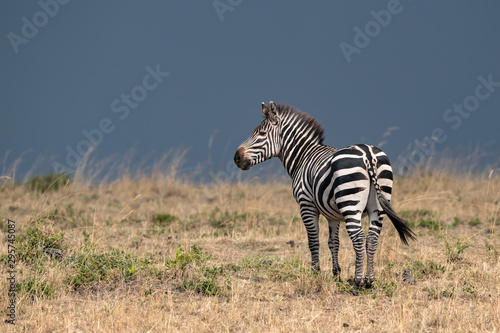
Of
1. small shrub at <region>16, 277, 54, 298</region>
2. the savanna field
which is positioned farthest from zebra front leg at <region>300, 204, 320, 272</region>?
small shrub at <region>16, 277, 54, 298</region>

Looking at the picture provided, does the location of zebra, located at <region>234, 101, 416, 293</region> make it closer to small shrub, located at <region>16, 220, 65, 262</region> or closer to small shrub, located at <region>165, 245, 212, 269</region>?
small shrub, located at <region>165, 245, 212, 269</region>

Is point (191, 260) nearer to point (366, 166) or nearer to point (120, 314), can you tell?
point (120, 314)

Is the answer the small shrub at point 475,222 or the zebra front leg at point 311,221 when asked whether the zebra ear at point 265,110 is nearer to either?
the zebra front leg at point 311,221

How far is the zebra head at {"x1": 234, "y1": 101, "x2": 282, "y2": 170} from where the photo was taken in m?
8.32

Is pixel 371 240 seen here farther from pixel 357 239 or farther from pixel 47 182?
pixel 47 182

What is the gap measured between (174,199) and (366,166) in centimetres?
1083

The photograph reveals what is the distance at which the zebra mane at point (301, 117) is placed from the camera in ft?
27.3

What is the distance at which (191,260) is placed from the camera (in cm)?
771

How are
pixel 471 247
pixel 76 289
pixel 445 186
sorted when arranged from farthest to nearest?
1. pixel 445 186
2. pixel 471 247
3. pixel 76 289

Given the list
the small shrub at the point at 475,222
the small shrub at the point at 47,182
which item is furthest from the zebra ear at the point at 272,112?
the small shrub at the point at 47,182

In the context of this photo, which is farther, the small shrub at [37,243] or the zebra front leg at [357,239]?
the small shrub at [37,243]

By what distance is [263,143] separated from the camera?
8344 millimetres

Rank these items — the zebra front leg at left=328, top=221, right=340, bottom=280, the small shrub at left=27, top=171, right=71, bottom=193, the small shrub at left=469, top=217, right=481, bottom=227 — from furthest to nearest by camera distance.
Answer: the small shrub at left=27, top=171, right=71, bottom=193
the small shrub at left=469, top=217, right=481, bottom=227
the zebra front leg at left=328, top=221, right=340, bottom=280

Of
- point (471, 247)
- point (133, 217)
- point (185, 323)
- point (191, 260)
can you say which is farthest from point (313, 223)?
point (133, 217)
